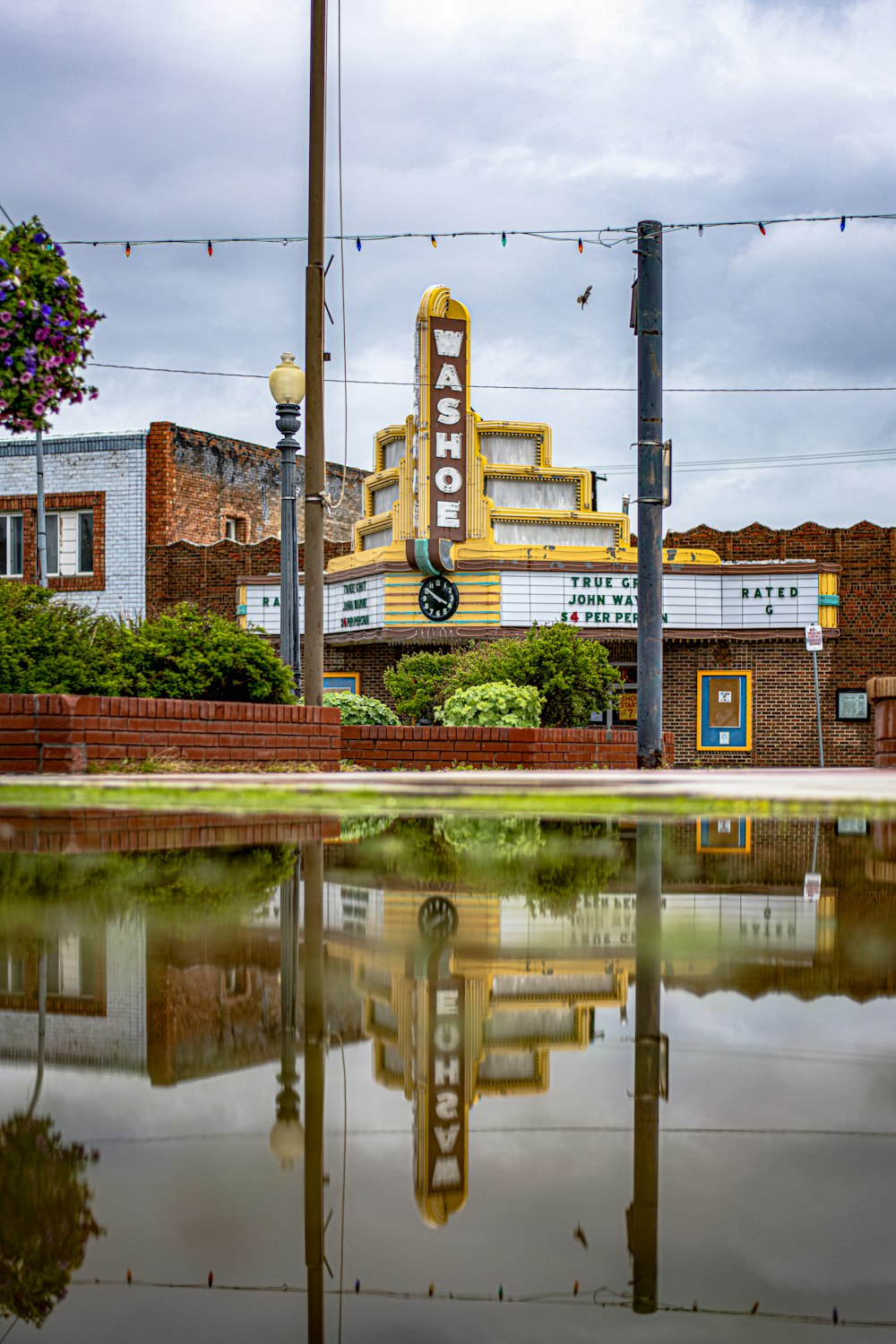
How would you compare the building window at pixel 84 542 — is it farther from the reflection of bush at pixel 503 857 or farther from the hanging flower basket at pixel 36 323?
the reflection of bush at pixel 503 857

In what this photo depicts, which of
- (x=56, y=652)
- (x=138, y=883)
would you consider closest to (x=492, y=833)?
(x=138, y=883)

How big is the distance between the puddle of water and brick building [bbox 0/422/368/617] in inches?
1292

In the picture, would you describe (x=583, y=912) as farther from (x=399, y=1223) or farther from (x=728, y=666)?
(x=728, y=666)

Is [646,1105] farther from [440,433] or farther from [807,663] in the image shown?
[807,663]

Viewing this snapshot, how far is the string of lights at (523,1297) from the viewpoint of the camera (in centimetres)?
130

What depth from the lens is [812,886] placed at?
4.35 meters

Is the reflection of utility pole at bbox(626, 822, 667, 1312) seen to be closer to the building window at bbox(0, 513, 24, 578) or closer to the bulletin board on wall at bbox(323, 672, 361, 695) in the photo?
the bulletin board on wall at bbox(323, 672, 361, 695)

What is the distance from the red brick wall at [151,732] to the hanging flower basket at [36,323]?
2328 millimetres

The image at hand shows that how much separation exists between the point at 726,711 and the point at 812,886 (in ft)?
92.5

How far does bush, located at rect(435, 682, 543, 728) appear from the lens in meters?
17.4

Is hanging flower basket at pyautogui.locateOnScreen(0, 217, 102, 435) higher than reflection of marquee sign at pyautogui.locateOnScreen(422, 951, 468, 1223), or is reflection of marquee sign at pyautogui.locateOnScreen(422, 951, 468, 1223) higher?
hanging flower basket at pyautogui.locateOnScreen(0, 217, 102, 435)

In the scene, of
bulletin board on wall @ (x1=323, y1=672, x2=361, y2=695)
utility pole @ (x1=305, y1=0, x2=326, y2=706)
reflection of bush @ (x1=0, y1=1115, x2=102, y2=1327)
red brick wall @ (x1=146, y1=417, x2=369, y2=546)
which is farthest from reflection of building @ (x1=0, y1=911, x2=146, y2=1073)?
red brick wall @ (x1=146, y1=417, x2=369, y2=546)

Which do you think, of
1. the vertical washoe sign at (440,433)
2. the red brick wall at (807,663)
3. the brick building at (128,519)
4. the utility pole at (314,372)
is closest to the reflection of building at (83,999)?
the utility pole at (314,372)

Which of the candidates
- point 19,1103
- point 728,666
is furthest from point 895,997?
point 728,666
